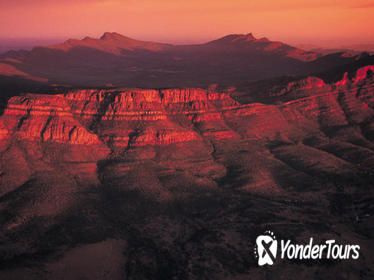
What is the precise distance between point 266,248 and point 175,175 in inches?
1666

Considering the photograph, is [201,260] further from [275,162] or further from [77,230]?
[275,162]

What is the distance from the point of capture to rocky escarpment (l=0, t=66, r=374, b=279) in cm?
8112

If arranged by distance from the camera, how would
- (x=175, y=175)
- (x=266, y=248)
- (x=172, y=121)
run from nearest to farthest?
(x=266, y=248)
(x=175, y=175)
(x=172, y=121)

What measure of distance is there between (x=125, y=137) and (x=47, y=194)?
127 ft

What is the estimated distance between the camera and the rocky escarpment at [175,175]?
266 ft

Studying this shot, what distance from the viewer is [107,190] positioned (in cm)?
10356

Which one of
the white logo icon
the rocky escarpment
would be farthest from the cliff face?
the white logo icon

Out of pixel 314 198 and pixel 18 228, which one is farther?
pixel 314 198

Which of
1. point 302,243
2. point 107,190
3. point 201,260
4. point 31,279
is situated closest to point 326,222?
point 302,243

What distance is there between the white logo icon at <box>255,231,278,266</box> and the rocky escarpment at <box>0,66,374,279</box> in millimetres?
2561

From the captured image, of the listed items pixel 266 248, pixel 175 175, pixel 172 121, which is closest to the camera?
pixel 266 248

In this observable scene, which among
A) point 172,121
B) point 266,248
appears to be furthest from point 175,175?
point 266,248

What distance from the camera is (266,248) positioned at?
76.8 m

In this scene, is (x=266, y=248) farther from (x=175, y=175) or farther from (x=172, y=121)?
(x=172, y=121)
